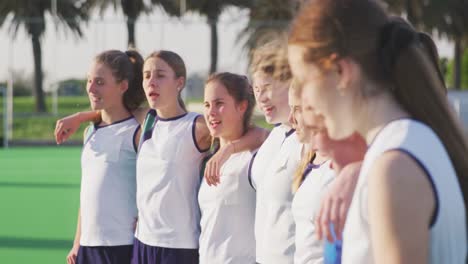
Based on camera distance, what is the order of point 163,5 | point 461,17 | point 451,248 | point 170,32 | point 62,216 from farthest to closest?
point 461,17
point 163,5
point 170,32
point 62,216
point 451,248

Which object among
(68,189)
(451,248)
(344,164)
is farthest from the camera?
(68,189)

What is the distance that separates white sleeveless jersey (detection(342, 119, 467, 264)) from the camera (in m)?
1.51

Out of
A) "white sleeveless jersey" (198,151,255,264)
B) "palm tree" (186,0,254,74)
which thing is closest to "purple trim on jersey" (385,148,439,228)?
"white sleeveless jersey" (198,151,255,264)

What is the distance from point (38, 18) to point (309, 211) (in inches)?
1045

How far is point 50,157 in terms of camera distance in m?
17.8

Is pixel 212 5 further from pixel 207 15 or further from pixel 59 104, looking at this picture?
pixel 59 104

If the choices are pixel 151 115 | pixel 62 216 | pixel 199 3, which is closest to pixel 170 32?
pixel 199 3

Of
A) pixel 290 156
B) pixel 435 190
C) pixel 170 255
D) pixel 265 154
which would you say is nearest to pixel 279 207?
pixel 290 156

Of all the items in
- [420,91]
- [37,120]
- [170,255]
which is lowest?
[37,120]

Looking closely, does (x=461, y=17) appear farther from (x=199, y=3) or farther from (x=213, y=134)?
(x=213, y=134)

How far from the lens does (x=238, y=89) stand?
407 cm

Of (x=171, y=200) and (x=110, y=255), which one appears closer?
(x=171, y=200)

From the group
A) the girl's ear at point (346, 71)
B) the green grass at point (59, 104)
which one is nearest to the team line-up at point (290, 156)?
the girl's ear at point (346, 71)

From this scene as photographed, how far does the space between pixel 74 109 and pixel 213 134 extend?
21.1 m
